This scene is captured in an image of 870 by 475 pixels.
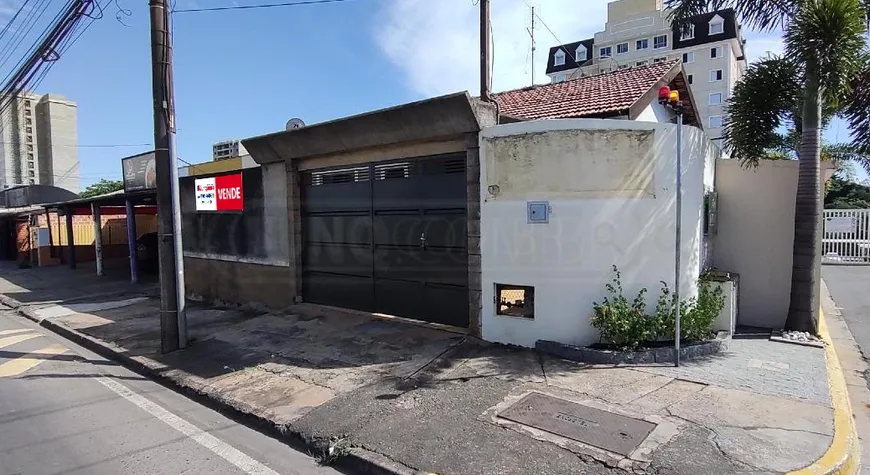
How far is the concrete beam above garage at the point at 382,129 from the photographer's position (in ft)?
22.4

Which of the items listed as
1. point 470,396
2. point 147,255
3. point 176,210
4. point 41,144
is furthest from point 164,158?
point 41,144

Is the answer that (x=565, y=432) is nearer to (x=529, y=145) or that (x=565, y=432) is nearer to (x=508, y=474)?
(x=508, y=474)

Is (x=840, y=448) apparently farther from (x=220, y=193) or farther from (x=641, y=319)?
(x=220, y=193)

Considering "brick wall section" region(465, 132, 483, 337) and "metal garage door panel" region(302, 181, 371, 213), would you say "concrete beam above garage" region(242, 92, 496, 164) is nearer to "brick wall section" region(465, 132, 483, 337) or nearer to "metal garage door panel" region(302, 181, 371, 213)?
"brick wall section" region(465, 132, 483, 337)

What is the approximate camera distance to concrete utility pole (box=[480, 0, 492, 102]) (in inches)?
289

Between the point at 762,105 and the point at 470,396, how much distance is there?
644 cm

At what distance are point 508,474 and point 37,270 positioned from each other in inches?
995

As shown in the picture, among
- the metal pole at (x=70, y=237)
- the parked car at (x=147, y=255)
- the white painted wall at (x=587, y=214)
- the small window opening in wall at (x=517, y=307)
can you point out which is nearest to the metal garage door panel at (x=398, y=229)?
the small window opening in wall at (x=517, y=307)

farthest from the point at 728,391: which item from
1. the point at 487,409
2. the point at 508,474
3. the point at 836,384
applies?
the point at 508,474

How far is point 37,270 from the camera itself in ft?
70.3

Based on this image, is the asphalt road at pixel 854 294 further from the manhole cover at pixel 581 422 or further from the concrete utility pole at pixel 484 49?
the concrete utility pole at pixel 484 49

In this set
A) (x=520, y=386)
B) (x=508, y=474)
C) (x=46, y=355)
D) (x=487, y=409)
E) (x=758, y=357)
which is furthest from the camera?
(x=46, y=355)

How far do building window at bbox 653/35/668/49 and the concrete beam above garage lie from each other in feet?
171

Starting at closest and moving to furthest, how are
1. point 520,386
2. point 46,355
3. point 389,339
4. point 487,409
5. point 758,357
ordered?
point 487,409, point 520,386, point 758,357, point 389,339, point 46,355
